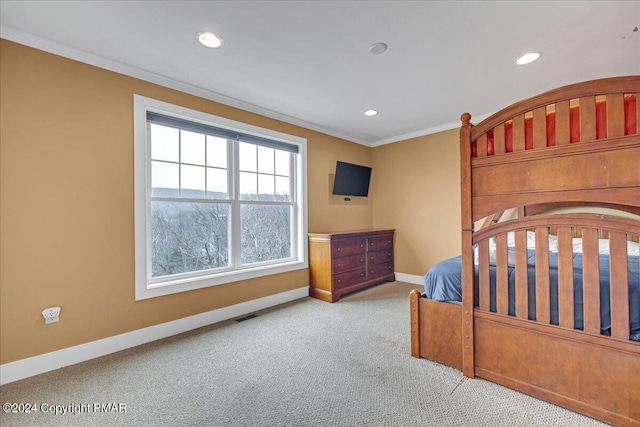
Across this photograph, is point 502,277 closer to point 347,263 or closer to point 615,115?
point 615,115

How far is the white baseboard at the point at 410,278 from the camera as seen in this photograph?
4.52 meters

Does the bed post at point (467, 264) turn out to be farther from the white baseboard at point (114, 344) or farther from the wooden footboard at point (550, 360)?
the white baseboard at point (114, 344)

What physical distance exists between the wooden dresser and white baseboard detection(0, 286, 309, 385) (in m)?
0.78

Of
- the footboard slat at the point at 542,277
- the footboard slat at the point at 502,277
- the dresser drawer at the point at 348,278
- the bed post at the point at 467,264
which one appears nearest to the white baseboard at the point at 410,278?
the dresser drawer at the point at 348,278

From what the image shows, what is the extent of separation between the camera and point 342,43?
212cm

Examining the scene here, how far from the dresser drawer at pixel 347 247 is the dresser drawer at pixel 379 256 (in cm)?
22

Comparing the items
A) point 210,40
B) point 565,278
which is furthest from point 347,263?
point 210,40

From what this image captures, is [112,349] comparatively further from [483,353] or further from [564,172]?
[564,172]

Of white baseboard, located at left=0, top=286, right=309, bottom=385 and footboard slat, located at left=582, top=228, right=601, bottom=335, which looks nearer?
footboard slat, located at left=582, top=228, right=601, bottom=335

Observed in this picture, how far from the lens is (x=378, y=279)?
444 centimetres

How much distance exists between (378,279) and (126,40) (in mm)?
4088

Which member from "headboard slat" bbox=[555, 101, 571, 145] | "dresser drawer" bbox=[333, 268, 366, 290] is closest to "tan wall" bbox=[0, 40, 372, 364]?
"dresser drawer" bbox=[333, 268, 366, 290]

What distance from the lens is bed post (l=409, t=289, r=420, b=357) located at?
2.18 m

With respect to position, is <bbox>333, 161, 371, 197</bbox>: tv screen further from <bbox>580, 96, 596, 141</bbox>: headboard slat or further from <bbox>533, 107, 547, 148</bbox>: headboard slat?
<bbox>580, 96, 596, 141</bbox>: headboard slat
